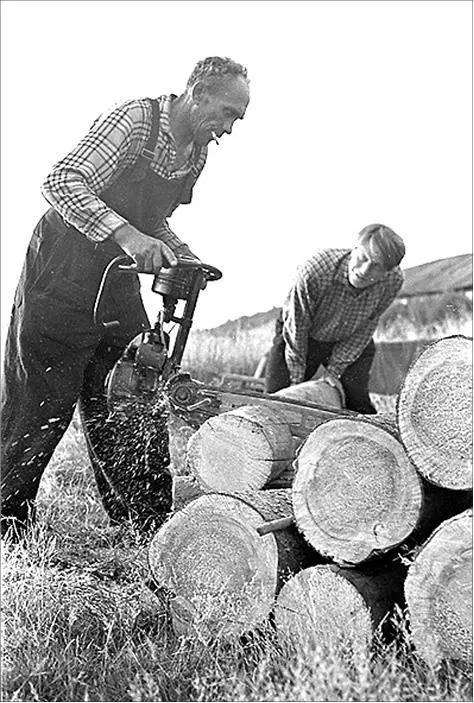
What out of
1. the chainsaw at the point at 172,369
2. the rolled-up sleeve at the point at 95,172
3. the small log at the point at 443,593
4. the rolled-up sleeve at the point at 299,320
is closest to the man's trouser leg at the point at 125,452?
the chainsaw at the point at 172,369

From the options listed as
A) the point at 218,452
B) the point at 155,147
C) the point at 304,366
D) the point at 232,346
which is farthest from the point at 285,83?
the point at 232,346

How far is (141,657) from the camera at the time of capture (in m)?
2.02

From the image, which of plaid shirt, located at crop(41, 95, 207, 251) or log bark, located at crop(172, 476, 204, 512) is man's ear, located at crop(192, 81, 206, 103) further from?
log bark, located at crop(172, 476, 204, 512)

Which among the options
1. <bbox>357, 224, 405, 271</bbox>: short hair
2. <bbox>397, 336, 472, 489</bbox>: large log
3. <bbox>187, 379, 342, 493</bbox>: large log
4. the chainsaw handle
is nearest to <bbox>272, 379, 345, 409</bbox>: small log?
<bbox>357, 224, 405, 271</bbox>: short hair

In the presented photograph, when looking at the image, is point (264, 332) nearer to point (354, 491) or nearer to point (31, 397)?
point (31, 397)

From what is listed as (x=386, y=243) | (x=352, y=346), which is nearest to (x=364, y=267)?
(x=386, y=243)

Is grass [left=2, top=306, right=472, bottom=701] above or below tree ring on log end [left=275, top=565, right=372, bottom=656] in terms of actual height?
below

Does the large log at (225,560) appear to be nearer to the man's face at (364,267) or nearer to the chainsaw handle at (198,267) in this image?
the chainsaw handle at (198,267)

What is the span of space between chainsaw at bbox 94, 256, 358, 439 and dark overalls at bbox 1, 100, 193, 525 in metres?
0.09

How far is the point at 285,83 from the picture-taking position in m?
3.48

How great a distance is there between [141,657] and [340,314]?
2.35m

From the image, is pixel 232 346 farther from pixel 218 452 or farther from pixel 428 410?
pixel 428 410

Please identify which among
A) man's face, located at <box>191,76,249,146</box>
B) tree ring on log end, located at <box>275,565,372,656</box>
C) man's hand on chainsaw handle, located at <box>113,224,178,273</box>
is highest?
man's face, located at <box>191,76,249,146</box>

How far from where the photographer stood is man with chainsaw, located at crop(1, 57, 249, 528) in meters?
2.50
